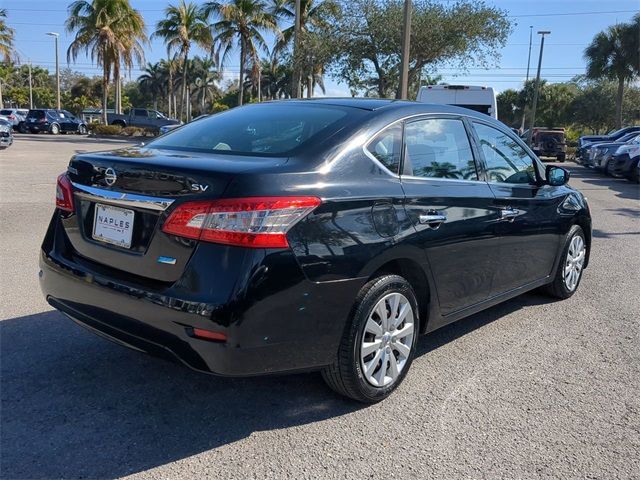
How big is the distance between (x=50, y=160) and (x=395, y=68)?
1819 centimetres

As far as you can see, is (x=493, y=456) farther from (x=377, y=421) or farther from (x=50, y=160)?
(x=50, y=160)

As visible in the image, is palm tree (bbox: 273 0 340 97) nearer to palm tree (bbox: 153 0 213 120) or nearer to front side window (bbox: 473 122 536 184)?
palm tree (bbox: 153 0 213 120)

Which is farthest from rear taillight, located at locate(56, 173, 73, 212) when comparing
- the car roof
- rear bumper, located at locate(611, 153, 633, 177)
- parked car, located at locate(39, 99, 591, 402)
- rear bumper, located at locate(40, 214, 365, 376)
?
rear bumper, located at locate(611, 153, 633, 177)

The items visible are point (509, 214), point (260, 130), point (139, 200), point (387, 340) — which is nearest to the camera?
point (139, 200)

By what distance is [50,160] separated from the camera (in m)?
17.2

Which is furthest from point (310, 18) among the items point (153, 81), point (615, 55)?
point (153, 81)

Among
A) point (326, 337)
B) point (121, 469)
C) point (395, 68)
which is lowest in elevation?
point (121, 469)

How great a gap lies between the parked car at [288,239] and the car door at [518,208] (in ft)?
0.31

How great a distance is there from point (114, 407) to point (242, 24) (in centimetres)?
3449

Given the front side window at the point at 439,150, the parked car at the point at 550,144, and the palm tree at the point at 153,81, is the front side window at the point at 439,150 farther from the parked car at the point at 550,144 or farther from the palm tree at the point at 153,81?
the palm tree at the point at 153,81

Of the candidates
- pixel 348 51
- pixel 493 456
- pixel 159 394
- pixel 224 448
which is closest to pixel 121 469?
pixel 224 448

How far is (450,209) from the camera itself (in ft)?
11.8

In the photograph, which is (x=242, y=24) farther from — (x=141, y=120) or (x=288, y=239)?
(x=288, y=239)

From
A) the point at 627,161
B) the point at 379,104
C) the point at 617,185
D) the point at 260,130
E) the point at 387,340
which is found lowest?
the point at 387,340
